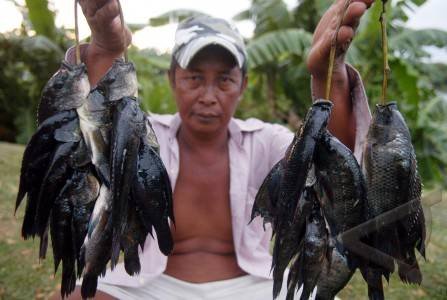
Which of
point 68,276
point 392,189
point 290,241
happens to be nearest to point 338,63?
point 392,189

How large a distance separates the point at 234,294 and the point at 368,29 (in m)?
5.96

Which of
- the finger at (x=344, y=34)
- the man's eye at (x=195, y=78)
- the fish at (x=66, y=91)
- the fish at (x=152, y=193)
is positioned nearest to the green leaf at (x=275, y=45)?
the man's eye at (x=195, y=78)

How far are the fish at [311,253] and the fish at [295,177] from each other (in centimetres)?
3

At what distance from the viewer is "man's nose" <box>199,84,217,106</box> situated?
7.31 ft

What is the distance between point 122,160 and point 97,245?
9.5 inches

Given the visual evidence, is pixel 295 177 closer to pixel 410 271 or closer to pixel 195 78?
pixel 410 271

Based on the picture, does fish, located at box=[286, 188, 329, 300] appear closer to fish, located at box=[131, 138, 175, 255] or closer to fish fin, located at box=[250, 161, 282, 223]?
fish fin, located at box=[250, 161, 282, 223]

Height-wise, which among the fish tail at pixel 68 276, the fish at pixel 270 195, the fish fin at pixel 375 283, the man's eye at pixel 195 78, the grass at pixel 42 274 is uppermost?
the man's eye at pixel 195 78

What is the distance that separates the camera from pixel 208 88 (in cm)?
226

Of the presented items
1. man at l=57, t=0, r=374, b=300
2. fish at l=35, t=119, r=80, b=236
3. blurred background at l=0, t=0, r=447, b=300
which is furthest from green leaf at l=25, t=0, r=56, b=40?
fish at l=35, t=119, r=80, b=236

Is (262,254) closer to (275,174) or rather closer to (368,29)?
(275,174)

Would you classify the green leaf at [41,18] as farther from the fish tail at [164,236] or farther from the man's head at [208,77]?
the fish tail at [164,236]

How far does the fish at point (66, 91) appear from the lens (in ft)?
4.76

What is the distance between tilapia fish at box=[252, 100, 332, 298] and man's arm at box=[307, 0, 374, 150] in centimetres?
36
